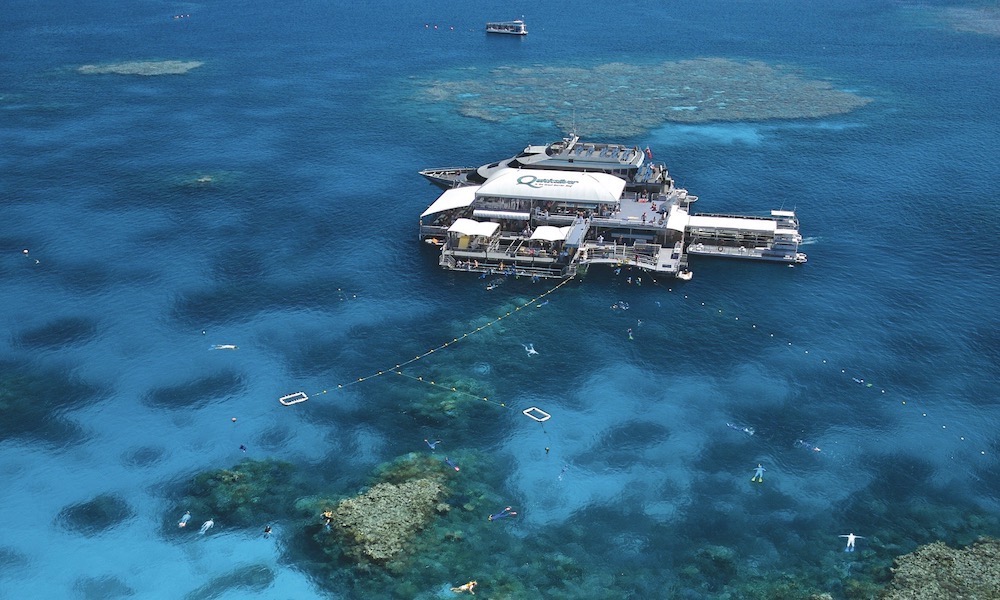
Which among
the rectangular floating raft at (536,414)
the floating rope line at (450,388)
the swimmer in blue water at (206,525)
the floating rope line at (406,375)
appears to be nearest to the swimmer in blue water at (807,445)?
the rectangular floating raft at (536,414)

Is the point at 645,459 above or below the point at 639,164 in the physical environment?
below

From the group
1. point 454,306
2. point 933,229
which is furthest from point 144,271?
point 933,229

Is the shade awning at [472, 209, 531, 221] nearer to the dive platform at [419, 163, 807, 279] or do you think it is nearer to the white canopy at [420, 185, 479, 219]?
the dive platform at [419, 163, 807, 279]

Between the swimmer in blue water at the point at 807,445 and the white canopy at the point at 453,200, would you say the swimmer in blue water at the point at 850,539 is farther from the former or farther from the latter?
the white canopy at the point at 453,200

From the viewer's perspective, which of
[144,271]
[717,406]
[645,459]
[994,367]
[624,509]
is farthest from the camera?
[144,271]

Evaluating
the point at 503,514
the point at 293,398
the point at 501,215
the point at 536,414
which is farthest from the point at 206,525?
the point at 501,215

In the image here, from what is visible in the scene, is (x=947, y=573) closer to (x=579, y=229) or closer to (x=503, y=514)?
(x=503, y=514)

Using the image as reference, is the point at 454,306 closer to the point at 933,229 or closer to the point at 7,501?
the point at 7,501
